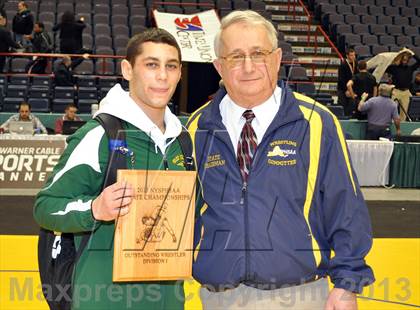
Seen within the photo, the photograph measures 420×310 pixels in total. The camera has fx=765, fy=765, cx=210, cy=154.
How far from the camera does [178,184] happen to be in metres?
3.04

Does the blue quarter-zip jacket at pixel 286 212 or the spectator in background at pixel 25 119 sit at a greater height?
the spectator in background at pixel 25 119

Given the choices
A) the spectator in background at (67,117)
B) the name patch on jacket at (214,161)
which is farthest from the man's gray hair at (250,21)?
the spectator in background at (67,117)

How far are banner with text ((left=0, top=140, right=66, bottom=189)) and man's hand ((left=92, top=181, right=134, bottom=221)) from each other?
1024 centimetres

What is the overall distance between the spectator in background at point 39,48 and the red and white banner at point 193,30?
266cm

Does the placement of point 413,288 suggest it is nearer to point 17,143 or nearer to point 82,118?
point 17,143

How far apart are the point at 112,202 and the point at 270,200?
672 millimetres

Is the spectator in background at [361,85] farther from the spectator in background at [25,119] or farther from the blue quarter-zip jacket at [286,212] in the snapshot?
the blue quarter-zip jacket at [286,212]

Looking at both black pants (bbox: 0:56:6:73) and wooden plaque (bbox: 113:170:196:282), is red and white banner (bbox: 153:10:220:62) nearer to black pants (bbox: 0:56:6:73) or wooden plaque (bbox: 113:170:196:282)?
black pants (bbox: 0:56:6:73)

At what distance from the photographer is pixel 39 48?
17781 millimetres

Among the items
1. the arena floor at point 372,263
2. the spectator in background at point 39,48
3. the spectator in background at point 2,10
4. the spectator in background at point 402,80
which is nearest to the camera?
the arena floor at point 372,263

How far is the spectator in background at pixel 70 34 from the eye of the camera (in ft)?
56.4

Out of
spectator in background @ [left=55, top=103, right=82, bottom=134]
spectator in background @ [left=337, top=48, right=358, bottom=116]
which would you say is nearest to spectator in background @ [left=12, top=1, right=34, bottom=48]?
spectator in background @ [left=55, top=103, right=82, bottom=134]

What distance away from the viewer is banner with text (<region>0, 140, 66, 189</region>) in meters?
12.9

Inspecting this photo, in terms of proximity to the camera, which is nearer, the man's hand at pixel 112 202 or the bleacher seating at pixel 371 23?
the man's hand at pixel 112 202
